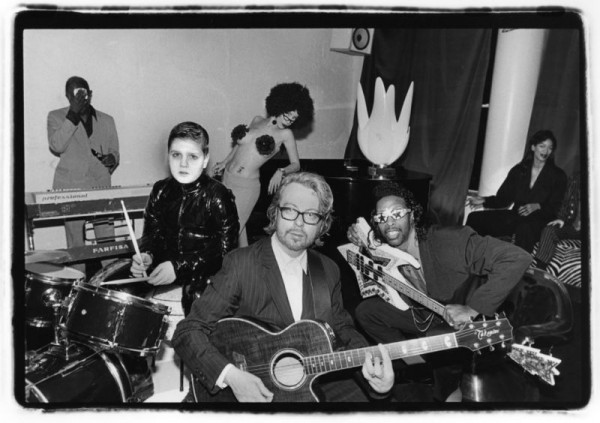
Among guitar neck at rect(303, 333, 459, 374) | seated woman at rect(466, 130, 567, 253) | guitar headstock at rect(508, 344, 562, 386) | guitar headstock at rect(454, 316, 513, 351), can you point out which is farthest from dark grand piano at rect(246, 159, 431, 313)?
guitar headstock at rect(508, 344, 562, 386)

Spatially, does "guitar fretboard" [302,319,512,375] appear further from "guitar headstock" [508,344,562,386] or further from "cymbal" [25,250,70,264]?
"cymbal" [25,250,70,264]

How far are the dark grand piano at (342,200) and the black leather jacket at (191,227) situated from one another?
132mm

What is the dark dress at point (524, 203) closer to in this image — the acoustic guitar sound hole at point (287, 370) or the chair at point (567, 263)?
the chair at point (567, 263)

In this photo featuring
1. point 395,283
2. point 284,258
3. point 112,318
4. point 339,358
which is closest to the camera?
point 112,318

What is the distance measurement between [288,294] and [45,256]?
3.87 ft

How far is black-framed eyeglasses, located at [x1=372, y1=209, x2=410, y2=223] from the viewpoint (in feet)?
8.56

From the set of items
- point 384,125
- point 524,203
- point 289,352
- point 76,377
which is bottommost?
point 76,377

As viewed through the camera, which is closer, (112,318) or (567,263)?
(112,318)

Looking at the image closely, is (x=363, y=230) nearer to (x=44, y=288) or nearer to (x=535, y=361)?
(x=535, y=361)

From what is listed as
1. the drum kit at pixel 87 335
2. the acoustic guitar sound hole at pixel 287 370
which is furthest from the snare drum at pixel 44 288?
the acoustic guitar sound hole at pixel 287 370

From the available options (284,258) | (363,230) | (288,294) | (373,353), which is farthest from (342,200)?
(373,353)

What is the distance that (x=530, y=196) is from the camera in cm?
267

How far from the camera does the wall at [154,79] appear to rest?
2.55m

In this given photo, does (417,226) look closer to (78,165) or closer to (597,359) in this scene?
(597,359)
